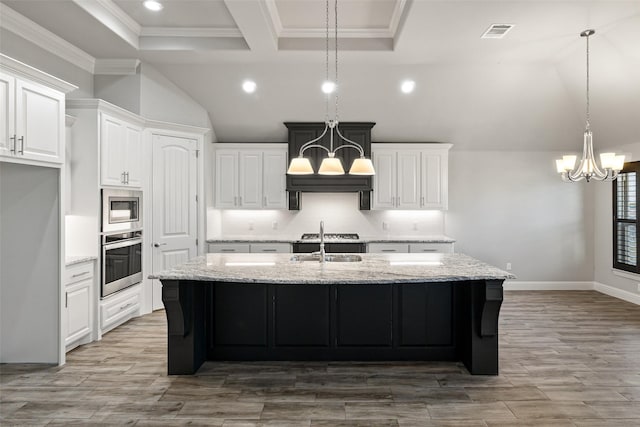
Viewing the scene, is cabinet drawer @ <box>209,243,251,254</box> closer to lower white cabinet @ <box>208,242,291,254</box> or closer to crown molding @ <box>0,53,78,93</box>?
lower white cabinet @ <box>208,242,291,254</box>

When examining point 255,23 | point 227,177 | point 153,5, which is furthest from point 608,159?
point 227,177

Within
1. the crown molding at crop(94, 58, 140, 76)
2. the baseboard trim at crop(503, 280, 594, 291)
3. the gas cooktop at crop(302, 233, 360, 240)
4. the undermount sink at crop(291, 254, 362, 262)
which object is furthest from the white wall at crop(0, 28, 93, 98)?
the baseboard trim at crop(503, 280, 594, 291)

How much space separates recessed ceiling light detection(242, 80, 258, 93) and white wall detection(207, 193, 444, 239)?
178 centimetres

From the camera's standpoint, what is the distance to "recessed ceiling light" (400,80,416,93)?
584 cm

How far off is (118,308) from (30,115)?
87.8 inches

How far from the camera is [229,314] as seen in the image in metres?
3.82

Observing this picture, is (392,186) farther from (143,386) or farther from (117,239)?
(143,386)

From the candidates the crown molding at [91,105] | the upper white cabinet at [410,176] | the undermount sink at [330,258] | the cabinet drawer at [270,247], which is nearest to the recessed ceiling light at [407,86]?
the upper white cabinet at [410,176]

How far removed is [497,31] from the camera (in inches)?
175

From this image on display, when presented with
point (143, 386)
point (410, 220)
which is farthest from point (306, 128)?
Answer: point (143, 386)

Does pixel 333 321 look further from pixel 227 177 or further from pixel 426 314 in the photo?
pixel 227 177

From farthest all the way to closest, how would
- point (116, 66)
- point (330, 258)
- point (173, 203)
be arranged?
point (173, 203), point (116, 66), point (330, 258)

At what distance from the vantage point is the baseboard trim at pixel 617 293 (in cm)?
597

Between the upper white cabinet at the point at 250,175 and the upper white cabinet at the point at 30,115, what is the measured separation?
285 centimetres
